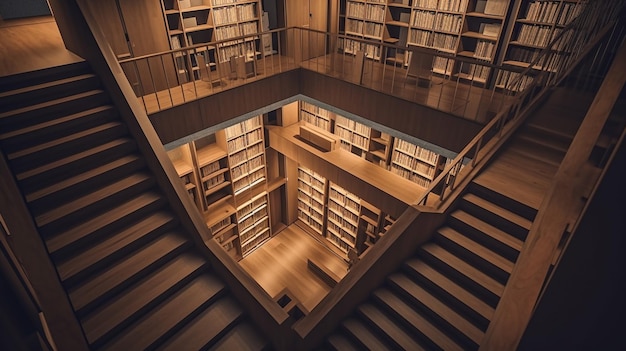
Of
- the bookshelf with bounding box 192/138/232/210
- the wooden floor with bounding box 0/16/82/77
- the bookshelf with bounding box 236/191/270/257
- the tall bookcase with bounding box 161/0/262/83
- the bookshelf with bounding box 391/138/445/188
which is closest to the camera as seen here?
the wooden floor with bounding box 0/16/82/77

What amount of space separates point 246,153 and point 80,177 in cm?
367

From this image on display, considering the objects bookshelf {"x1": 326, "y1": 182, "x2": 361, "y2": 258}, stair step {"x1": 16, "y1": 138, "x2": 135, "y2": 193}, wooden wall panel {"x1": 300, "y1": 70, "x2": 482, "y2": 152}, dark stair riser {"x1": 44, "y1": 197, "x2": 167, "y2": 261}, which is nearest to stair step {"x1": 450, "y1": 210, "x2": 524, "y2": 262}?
wooden wall panel {"x1": 300, "y1": 70, "x2": 482, "y2": 152}

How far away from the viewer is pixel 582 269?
1.09m

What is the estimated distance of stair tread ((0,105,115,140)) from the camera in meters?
3.15

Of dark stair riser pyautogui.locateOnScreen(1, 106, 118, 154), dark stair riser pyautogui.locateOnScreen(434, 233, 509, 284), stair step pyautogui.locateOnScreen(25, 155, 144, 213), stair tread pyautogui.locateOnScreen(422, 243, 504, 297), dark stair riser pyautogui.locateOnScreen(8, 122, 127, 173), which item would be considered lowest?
stair tread pyautogui.locateOnScreen(422, 243, 504, 297)

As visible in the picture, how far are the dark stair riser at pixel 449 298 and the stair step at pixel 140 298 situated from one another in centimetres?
226

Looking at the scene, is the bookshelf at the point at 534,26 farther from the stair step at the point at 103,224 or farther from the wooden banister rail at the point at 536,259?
the stair step at the point at 103,224

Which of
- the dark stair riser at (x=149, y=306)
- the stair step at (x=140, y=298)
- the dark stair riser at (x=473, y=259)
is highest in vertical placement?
the dark stair riser at (x=473, y=259)

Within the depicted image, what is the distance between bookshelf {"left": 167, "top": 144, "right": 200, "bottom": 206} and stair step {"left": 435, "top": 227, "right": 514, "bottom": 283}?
4234 mm

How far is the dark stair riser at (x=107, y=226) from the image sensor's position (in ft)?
9.71

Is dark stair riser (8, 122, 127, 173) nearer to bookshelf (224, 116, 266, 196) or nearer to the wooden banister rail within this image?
bookshelf (224, 116, 266, 196)

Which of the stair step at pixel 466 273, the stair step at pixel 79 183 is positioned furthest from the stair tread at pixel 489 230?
the stair step at pixel 79 183

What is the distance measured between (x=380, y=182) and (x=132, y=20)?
4.56m

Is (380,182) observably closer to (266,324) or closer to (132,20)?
(266,324)
